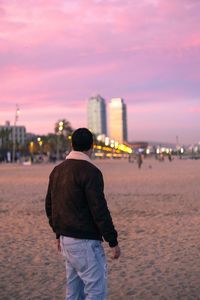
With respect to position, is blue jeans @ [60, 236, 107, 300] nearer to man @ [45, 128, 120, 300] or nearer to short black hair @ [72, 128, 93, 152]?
man @ [45, 128, 120, 300]

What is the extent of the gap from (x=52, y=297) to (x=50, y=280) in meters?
0.80

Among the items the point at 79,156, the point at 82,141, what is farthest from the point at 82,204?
the point at 82,141

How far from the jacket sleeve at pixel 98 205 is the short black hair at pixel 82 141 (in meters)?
0.33

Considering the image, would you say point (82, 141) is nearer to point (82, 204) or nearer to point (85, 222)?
point (82, 204)

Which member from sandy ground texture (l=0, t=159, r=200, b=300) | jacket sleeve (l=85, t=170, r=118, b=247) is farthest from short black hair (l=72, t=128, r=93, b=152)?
sandy ground texture (l=0, t=159, r=200, b=300)

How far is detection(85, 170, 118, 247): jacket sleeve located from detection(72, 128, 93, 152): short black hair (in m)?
0.33

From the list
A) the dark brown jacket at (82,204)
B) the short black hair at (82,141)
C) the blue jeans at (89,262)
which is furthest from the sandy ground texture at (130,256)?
the short black hair at (82,141)

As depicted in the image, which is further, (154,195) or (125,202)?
(154,195)

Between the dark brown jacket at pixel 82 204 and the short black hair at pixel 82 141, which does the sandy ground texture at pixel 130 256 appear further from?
the short black hair at pixel 82 141

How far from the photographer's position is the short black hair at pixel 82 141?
13.2 feet

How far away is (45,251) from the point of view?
8.73m

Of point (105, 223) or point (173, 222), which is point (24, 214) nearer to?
point (173, 222)

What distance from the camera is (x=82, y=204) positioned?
3832mm

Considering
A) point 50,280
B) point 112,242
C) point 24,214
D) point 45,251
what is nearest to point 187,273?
point 50,280
